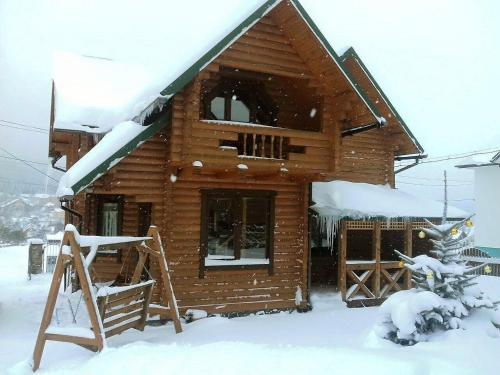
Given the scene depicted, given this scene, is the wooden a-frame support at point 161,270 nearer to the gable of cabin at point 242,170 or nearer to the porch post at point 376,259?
the gable of cabin at point 242,170

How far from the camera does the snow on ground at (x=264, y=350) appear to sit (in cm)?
525

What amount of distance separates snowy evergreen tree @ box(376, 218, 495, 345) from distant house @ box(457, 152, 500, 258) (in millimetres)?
2100

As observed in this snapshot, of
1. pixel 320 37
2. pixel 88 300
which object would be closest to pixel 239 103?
pixel 320 37

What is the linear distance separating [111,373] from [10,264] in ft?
63.7

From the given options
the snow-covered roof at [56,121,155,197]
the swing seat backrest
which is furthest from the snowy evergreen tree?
the snow-covered roof at [56,121,155,197]

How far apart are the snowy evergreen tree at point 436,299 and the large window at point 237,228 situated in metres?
4.15

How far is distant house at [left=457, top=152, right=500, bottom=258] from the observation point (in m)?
9.46

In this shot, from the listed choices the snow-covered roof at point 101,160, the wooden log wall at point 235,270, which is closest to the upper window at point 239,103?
the wooden log wall at point 235,270

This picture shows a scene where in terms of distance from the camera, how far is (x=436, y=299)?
689 centimetres

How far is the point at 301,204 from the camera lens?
37.5 ft

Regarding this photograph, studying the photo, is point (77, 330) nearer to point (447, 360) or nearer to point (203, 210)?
point (203, 210)

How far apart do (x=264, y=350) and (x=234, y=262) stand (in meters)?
4.96

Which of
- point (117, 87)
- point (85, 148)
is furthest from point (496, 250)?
point (117, 87)

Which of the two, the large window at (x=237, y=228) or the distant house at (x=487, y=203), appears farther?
the large window at (x=237, y=228)
